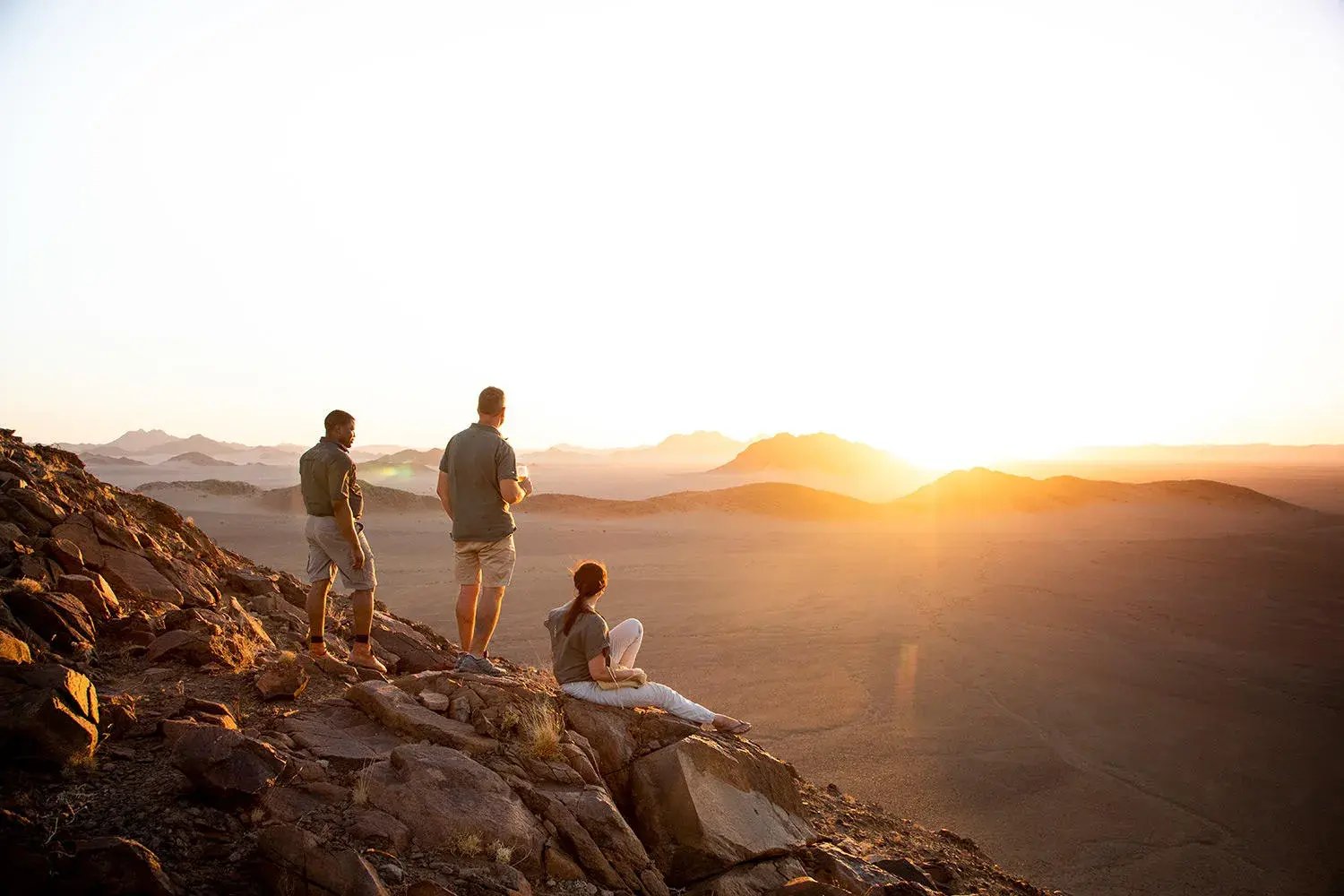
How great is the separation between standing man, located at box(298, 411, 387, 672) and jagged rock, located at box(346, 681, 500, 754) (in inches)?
43.1

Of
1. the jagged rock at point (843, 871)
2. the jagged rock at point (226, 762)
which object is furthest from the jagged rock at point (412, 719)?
the jagged rock at point (843, 871)

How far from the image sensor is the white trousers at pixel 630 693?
Answer: 524 centimetres

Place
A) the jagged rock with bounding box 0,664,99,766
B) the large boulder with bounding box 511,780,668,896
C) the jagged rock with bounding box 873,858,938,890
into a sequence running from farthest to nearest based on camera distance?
the jagged rock with bounding box 873,858,938,890 < the large boulder with bounding box 511,780,668,896 < the jagged rock with bounding box 0,664,99,766

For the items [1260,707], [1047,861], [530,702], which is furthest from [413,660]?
[1260,707]

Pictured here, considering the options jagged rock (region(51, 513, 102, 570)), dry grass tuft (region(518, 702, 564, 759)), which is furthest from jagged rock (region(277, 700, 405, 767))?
jagged rock (region(51, 513, 102, 570))

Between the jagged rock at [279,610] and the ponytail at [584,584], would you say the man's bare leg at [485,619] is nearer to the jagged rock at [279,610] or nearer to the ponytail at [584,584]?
the ponytail at [584,584]

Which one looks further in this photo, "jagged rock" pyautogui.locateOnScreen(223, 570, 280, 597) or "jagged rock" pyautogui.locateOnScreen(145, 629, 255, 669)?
"jagged rock" pyautogui.locateOnScreen(223, 570, 280, 597)

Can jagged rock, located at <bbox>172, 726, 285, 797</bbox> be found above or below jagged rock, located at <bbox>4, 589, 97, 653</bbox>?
below

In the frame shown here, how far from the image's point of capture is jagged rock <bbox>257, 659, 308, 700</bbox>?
16.2 feet

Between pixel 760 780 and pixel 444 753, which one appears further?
pixel 760 780

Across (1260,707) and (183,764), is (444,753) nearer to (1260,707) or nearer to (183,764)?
(183,764)

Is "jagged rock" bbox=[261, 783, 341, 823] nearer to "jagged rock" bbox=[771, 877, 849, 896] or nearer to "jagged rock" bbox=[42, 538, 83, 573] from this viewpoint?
"jagged rock" bbox=[771, 877, 849, 896]

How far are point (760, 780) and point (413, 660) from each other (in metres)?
4.26

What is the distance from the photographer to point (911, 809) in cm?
827
